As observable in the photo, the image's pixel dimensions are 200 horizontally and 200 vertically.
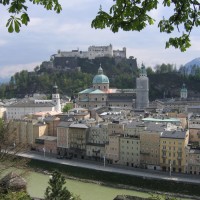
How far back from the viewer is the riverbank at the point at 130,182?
18719 mm

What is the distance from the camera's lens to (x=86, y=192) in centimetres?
1881

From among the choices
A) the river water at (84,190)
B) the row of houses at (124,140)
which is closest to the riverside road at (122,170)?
the row of houses at (124,140)

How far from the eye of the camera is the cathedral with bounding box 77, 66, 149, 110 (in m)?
41.1

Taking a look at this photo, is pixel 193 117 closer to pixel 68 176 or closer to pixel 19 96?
pixel 68 176

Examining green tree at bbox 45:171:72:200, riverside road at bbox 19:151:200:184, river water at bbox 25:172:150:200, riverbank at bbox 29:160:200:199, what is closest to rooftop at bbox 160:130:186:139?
riverside road at bbox 19:151:200:184

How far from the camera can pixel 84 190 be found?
19219 mm

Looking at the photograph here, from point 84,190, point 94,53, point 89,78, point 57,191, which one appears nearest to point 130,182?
point 84,190

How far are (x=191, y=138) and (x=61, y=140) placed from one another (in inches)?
371

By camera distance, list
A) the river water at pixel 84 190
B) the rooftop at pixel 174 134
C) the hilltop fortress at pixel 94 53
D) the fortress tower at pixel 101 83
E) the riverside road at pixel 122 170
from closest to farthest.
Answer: the river water at pixel 84 190 → the riverside road at pixel 122 170 → the rooftop at pixel 174 134 → the fortress tower at pixel 101 83 → the hilltop fortress at pixel 94 53

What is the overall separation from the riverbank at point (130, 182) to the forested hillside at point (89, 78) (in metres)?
28.9

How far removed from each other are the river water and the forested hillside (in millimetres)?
30971

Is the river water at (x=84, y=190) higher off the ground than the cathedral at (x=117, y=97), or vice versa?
the cathedral at (x=117, y=97)

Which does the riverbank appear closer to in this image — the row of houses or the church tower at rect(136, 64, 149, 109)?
the row of houses

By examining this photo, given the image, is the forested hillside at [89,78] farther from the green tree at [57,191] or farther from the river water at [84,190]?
the green tree at [57,191]
